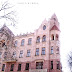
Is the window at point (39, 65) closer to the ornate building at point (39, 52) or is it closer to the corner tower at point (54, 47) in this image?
the ornate building at point (39, 52)

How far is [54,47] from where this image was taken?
2983cm

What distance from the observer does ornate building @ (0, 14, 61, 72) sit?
94.5 ft

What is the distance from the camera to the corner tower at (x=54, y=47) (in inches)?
1104

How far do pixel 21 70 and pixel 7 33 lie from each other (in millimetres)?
19520

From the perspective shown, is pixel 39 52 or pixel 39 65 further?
pixel 39 52

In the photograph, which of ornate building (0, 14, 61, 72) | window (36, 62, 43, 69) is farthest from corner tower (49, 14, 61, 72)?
window (36, 62, 43, 69)

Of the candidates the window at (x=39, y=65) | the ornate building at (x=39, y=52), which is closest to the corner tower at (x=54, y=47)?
the ornate building at (x=39, y=52)

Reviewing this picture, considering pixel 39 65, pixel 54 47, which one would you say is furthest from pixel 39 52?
pixel 54 47

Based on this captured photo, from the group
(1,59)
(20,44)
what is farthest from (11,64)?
(20,44)

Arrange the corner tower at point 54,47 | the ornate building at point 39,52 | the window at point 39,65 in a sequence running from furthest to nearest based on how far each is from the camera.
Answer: the window at point 39,65, the ornate building at point 39,52, the corner tower at point 54,47

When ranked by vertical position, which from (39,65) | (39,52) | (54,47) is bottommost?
(39,65)

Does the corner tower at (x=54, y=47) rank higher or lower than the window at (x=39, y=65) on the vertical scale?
higher

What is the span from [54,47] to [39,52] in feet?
13.3

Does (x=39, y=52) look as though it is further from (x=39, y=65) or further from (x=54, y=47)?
(x=54, y=47)
